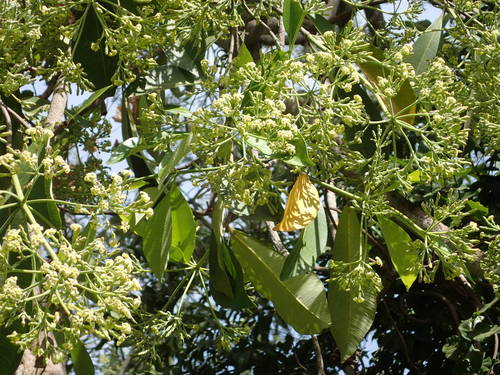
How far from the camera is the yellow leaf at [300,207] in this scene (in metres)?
1.56

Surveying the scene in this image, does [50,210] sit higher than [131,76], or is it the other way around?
[131,76]

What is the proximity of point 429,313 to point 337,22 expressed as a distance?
0.89m

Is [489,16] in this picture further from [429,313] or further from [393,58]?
Answer: [429,313]

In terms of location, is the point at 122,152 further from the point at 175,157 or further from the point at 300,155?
the point at 300,155

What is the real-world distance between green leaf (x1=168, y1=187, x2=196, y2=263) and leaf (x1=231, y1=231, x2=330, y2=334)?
0.41 ft

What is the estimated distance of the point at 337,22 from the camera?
2.48 metres

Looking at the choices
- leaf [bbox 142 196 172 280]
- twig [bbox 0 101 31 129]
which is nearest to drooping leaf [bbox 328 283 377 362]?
leaf [bbox 142 196 172 280]

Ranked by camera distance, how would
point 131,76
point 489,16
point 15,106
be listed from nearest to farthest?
point 131,76 < point 489,16 < point 15,106

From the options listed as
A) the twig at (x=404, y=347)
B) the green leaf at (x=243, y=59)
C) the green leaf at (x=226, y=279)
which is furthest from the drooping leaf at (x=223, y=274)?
the twig at (x=404, y=347)

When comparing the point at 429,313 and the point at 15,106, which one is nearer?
the point at 15,106

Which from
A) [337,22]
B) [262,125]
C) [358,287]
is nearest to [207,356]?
[337,22]

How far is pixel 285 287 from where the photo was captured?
70.2 inches

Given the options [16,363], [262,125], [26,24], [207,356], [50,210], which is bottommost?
[207,356]

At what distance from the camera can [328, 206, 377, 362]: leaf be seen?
1.78 metres
